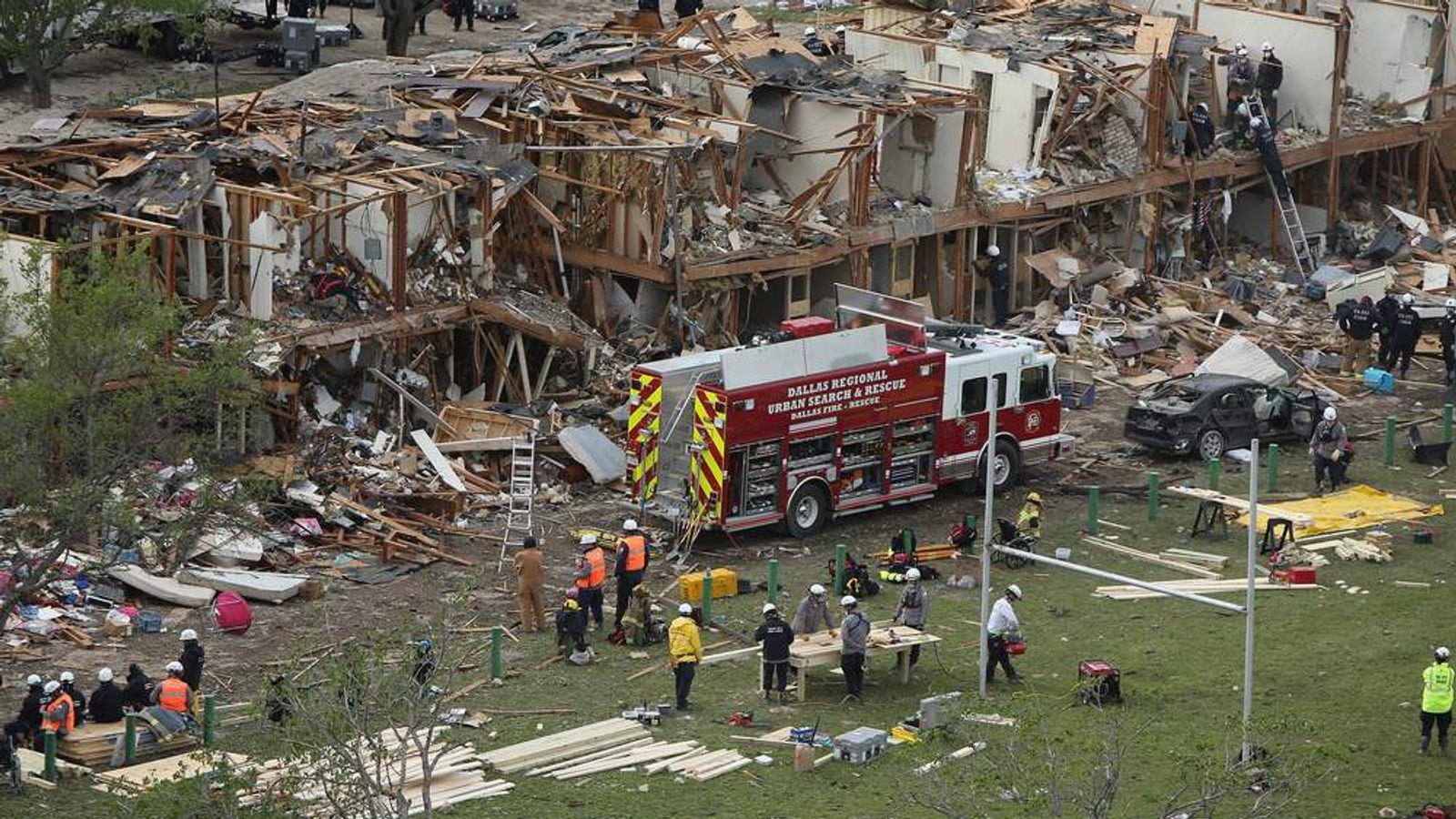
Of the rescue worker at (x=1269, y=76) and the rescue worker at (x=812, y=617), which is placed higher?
the rescue worker at (x=1269, y=76)

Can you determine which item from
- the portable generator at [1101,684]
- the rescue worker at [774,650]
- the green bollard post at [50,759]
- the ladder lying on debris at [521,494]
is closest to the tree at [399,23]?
the ladder lying on debris at [521,494]

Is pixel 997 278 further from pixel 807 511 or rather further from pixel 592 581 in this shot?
pixel 592 581

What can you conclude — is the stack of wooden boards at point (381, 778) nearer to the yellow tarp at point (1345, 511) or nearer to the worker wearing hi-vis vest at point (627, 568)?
the worker wearing hi-vis vest at point (627, 568)

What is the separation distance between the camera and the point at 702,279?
42.6m

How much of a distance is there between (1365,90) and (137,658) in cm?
3436

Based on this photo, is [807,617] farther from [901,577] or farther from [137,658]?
[137,658]

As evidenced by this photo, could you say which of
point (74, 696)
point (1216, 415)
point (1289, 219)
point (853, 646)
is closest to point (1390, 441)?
point (1216, 415)

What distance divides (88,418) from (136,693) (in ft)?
9.65

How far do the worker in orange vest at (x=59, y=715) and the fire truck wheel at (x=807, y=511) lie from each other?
466 inches

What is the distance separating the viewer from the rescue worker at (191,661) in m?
28.6

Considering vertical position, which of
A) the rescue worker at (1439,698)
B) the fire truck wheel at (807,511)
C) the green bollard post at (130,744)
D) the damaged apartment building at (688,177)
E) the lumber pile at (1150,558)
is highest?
the damaged apartment building at (688,177)

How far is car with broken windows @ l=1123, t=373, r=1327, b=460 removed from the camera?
40.6 metres

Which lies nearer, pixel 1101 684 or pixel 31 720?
pixel 31 720

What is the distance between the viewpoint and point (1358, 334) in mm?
45938
